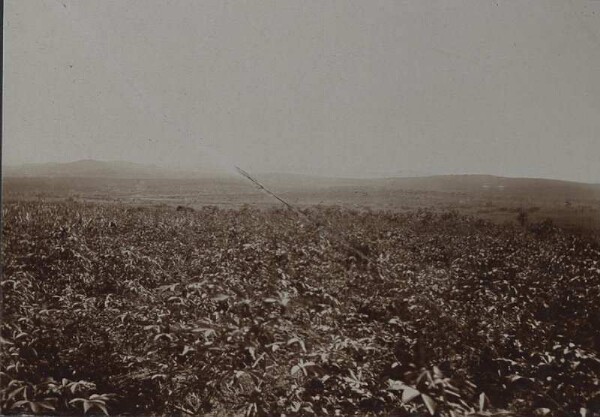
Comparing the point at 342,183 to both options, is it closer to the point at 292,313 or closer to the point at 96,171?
the point at 292,313

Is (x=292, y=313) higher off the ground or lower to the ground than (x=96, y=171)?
lower

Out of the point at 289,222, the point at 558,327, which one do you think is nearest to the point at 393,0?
the point at 289,222

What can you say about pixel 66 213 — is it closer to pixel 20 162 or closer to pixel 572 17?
pixel 20 162

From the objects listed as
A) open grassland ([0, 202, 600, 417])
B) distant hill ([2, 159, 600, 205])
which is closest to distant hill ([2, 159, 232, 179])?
distant hill ([2, 159, 600, 205])

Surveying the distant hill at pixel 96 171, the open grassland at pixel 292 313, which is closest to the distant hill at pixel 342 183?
the distant hill at pixel 96 171

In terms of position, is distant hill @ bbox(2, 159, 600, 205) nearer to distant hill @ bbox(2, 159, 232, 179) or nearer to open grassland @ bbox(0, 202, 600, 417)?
distant hill @ bbox(2, 159, 232, 179)
